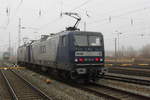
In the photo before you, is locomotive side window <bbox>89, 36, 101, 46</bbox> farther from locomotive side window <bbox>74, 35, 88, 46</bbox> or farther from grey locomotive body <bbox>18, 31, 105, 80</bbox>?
locomotive side window <bbox>74, 35, 88, 46</bbox>

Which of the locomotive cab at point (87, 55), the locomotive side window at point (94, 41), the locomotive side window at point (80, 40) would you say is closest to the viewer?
the locomotive cab at point (87, 55)

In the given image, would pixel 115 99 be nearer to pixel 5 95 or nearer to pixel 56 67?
pixel 5 95

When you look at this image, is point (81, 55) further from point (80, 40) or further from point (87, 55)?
point (80, 40)

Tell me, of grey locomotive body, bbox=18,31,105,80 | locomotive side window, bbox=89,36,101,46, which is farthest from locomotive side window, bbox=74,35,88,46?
locomotive side window, bbox=89,36,101,46

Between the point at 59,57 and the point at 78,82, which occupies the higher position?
the point at 59,57

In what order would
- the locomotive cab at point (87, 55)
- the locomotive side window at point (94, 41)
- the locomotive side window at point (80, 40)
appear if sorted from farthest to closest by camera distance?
the locomotive side window at point (94, 41)
the locomotive side window at point (80, 40)
the locomotive cab at point (87, 55)

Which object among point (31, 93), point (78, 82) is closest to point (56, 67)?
point (78, 82)

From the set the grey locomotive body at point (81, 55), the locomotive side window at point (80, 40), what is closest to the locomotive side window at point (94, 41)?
the grey locomotive body at point (81, 55)

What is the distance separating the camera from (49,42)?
17344mm

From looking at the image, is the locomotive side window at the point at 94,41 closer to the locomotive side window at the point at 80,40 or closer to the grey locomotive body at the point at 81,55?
the grey locomotive body at the point at 81,55

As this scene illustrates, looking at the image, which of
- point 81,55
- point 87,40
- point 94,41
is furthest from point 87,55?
point 94,41

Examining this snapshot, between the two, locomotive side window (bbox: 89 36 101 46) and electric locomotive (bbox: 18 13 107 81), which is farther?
locomotive side window (bbox: 89 36 101 46)

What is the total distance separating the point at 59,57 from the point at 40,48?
6.34 meters

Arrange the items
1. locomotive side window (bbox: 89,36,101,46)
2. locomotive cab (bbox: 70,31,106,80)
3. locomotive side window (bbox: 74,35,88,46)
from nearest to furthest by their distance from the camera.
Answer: locomotive cab (bbox: 70,31,106,80) → locomotive side window (bbox: 74,35,88,46) → locomotive side window (bbox: 89,36,101,46)
